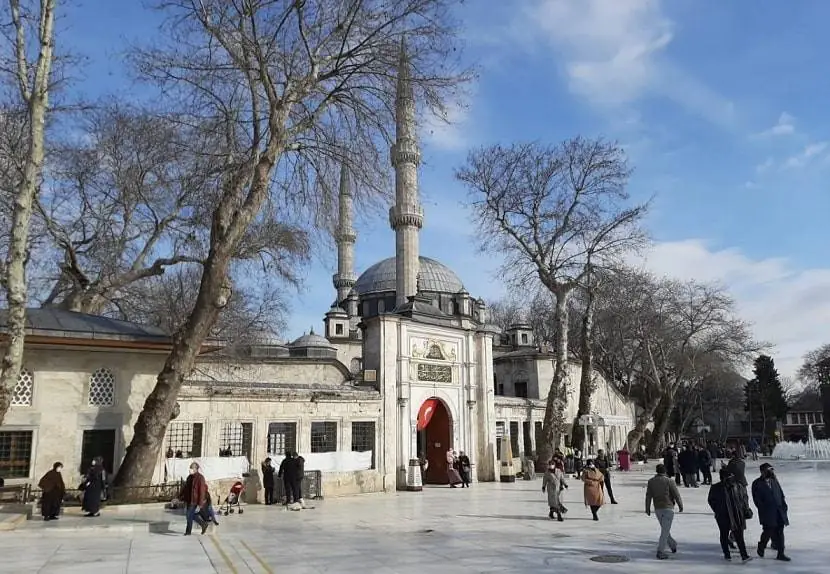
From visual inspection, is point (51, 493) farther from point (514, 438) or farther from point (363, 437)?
point (514, 438)

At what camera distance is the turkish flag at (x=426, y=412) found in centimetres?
2059

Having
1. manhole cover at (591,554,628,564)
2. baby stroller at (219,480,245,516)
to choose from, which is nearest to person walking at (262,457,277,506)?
baby stroller at (219,480,245,516)

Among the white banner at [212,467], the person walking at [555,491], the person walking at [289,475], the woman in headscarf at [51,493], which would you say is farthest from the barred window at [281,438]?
the person walking at [555,491]

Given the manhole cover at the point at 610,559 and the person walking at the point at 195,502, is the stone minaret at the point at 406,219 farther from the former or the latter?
the manhole cover at the point at 610,559

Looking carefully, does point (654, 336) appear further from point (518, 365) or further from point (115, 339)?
point (115, 339)

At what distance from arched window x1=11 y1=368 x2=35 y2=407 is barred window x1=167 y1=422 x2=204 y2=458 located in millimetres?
3192

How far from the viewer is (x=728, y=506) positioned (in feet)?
25.3

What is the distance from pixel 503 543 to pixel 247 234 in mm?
12224

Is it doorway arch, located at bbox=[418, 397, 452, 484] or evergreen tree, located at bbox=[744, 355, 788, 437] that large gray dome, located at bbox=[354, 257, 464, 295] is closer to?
evergreen tree, located at bbox=[744, 355, 788, 437]

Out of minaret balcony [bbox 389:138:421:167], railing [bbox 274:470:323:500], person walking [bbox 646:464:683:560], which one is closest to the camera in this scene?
person walking [bbox 646:464:683:560]

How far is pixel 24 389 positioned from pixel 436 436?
504 inches

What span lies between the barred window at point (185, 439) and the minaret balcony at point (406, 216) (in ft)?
87.9

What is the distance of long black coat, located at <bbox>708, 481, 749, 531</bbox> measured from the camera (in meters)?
7.61

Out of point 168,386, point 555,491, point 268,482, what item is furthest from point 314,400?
point 555,491
